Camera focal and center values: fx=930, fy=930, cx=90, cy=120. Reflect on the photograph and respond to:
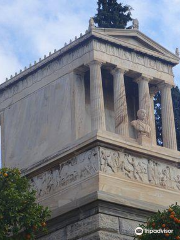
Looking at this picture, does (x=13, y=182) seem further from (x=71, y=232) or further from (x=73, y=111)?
(x=73, y=111)

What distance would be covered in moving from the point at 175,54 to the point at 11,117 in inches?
256

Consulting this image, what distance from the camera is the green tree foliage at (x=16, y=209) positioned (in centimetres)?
2506

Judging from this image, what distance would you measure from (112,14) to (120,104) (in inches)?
355

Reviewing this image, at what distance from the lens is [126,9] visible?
4016 cm

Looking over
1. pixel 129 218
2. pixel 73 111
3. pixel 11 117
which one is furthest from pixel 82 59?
pixel 129 218

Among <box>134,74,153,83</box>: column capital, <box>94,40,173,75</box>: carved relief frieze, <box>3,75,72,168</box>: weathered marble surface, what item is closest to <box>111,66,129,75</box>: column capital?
<box>94,40,173,75</box>: carved relief frieze

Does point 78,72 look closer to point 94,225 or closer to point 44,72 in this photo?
point 44,72

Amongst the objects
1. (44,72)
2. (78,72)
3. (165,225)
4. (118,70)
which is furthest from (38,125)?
(165,225)

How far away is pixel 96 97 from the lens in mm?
31156

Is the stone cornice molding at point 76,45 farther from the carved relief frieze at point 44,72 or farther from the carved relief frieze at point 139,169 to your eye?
the carved relief frieze at point 139,169

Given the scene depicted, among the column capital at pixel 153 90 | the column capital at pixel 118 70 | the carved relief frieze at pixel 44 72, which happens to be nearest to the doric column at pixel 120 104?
the column capital at pixel 118 70

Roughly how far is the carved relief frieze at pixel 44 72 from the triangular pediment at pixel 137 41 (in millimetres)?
967

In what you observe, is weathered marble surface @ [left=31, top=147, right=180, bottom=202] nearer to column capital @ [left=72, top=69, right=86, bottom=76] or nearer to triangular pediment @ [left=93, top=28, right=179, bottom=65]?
column capital @ [left=72, top=69, right=86, bottom=76]

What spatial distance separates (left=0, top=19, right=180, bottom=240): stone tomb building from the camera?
93.5 ft
